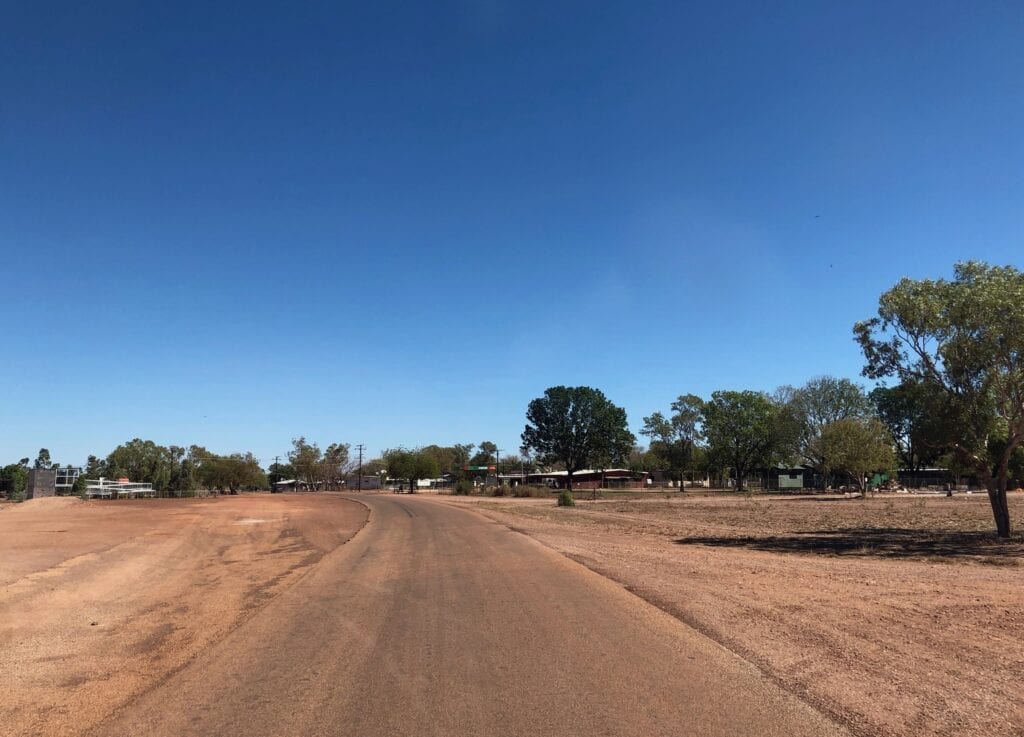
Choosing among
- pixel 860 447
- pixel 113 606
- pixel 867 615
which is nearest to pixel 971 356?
pixel 867 615

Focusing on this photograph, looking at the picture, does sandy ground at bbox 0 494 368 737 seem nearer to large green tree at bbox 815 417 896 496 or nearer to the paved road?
the paved road

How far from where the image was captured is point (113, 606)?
12664 mm

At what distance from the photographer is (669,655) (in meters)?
7.61

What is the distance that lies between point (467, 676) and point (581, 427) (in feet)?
388

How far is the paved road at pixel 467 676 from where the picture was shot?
562 centimetres

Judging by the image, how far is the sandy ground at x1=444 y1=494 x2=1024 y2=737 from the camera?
5945 mm

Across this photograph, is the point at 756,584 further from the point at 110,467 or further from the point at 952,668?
the point at 110,467

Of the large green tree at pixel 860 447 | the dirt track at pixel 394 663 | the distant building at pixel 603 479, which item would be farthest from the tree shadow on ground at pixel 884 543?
the distant building at pixel 603 479

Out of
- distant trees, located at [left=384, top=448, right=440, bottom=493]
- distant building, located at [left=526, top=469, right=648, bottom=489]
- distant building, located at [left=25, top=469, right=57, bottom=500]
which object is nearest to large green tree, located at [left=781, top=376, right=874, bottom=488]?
distant building, located at [left=526, top=469, right=648, bottom=489]

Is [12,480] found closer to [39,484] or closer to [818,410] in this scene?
[39,484]

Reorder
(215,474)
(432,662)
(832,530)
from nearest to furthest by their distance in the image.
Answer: (432,662) < (832,530) < (215,474)

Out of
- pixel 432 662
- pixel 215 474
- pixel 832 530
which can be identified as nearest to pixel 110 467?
pixel 215 474

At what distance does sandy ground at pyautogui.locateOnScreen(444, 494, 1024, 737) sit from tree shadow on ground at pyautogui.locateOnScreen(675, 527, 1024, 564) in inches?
3.4

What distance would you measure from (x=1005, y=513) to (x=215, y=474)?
104m
